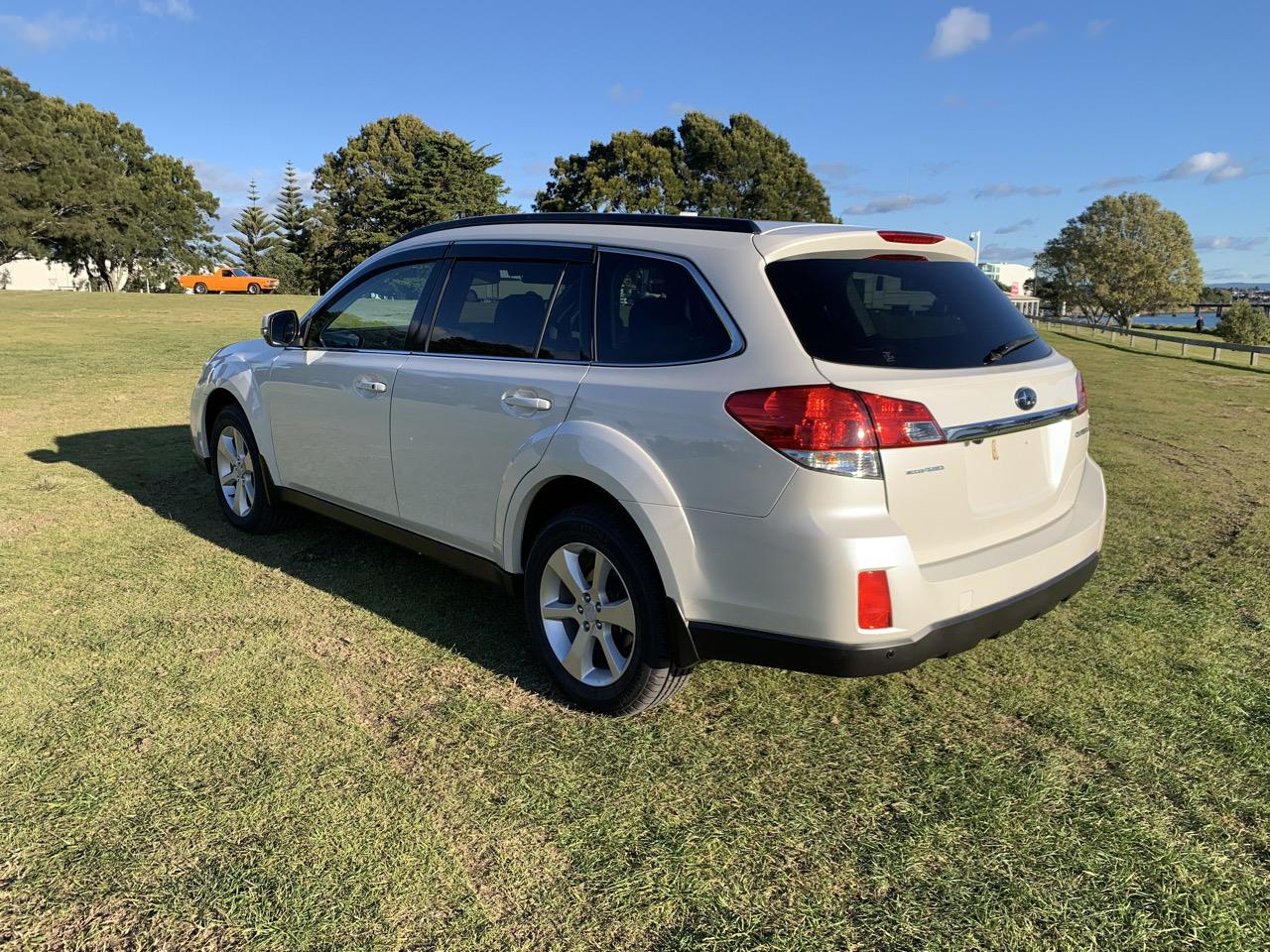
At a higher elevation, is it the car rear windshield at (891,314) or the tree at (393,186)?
the tree at (393,186)

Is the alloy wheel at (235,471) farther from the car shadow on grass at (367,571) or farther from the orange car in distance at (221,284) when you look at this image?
the orange car in distance at (221,284)

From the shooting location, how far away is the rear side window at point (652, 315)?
9.87 feet

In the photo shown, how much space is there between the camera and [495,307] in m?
3.85

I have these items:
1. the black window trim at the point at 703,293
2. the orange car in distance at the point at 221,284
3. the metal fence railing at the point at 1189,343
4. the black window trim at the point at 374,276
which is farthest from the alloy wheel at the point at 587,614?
the orange car in distance at the point at 221,284

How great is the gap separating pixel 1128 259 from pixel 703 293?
79.3 metres

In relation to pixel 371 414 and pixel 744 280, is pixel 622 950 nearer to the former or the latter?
pixel 744 280

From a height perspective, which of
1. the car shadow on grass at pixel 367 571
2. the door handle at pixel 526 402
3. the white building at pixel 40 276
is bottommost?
the car shadow on grass at pixel 367 571

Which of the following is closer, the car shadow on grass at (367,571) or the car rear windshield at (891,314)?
the car rear windshield at (891,314)

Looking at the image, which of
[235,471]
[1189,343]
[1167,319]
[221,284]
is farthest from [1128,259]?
[235,471]

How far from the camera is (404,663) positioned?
379cm

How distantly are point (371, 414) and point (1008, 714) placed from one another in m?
3.11

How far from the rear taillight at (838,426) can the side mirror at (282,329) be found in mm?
3301

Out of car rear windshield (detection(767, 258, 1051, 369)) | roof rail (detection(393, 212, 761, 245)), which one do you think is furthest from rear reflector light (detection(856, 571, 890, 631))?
roof rail (detection(393, 212, 761, 245))

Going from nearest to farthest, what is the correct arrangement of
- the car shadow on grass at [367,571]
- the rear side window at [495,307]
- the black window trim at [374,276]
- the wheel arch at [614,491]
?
the wheel arch at [614,491] → the rear side window at [495,307] → the car shadow on grass at [367,571] → the black window trim at [374,276]
